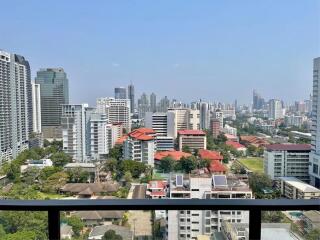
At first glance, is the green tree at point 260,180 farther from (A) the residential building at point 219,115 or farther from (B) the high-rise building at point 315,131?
(A) the residential building at point 219,115

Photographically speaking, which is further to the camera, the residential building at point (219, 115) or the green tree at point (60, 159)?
the residential building at point (219, 115)

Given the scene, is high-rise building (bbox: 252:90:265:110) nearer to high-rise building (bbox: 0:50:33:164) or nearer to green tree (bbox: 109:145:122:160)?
green tree (bbox: 109:145:122:160)

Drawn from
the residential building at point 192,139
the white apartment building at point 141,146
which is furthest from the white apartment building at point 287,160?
the white apartment building at point 141,146

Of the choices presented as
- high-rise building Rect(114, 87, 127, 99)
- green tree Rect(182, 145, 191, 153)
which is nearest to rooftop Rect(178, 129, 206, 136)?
green tree Rect(182, 145, 191, 153)

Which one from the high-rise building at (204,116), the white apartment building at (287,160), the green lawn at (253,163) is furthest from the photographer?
the high-rise building at (204,116)

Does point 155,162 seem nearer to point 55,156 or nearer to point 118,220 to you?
point 55,156

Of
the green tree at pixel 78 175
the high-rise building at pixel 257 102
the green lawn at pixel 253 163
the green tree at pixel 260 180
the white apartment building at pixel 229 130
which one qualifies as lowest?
the green tree at pixel 78 175

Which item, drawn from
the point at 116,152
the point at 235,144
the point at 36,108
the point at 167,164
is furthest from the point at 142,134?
the point at 36,108

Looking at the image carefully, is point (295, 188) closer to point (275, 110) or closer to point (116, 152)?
point (275, 110)

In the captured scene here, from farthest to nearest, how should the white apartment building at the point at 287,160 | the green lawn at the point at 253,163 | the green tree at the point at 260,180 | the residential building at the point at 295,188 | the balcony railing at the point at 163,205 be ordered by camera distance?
1. the green lawn at the point at 253,163
2. the white apartment building at the point at 287,160
3. the green tree at the point at 260,180
4. the residential building at the point at 295,188
5. the balcony railing at the point at 163,205
